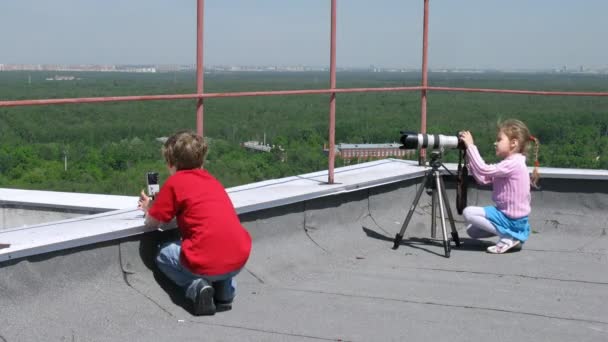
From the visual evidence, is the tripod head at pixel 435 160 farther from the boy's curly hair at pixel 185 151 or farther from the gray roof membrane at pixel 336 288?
the boy's curly hair at pixel 185 151

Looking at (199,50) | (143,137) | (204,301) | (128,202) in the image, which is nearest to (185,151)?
(204,301)

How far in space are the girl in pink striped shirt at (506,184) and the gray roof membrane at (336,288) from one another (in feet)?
0.60

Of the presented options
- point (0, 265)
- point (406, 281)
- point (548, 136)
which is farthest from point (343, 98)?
point (0, 265)

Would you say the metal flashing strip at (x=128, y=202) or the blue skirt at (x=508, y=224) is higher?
the metal flashing strip at (x=128, y=202)

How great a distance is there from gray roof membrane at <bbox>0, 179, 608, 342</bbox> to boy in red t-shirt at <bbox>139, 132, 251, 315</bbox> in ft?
0.53

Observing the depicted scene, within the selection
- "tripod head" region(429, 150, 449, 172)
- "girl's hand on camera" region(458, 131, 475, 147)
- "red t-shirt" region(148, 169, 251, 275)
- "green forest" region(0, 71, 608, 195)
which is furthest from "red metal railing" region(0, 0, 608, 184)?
"girl's hand on camera" region(458, 131, 475, 147)

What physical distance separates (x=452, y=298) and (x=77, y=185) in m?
3.43

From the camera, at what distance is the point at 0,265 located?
4.27 metres

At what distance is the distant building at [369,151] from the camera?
8255 mm

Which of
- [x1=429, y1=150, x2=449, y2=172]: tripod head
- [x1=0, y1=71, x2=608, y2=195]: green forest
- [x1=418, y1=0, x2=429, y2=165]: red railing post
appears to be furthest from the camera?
[x1=418, y1=0, x2=429, y2=165]: red railing post

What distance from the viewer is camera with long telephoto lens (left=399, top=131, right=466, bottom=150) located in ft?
22.2

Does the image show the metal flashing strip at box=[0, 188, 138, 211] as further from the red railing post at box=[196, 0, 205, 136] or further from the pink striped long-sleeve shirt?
the pink striped long-sleeve shirt

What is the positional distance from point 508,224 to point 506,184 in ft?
0.98

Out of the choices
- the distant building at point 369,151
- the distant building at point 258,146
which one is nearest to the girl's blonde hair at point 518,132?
the distant building at point 369,151
